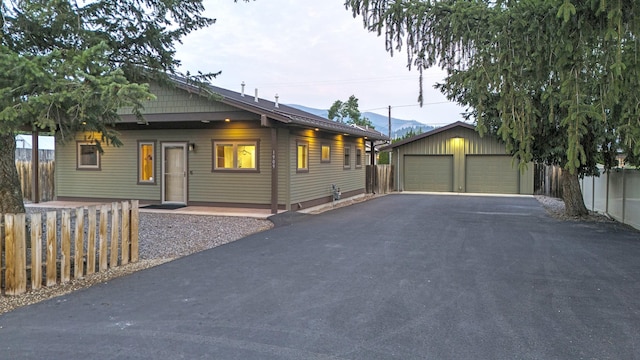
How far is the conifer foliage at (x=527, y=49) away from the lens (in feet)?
12.1

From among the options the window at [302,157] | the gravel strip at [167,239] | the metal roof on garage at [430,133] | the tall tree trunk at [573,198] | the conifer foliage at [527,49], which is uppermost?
the metal roof on garage at [430,133]

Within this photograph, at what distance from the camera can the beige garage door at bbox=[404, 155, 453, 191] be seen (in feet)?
72.1

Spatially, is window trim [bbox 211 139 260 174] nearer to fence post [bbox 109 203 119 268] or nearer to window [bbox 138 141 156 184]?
window [bbox 138 141 156 184]

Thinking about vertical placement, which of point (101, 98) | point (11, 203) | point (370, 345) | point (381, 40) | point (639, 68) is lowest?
point (370, 345)

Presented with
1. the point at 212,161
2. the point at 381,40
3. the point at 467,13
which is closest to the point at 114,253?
the point at 381,40

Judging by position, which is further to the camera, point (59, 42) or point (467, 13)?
point (59, 42)

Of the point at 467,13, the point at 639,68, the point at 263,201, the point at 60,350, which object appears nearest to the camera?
the point at 60,350

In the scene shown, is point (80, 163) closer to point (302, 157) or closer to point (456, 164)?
point (302, 157)

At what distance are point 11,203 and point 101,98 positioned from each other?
278 centimetres

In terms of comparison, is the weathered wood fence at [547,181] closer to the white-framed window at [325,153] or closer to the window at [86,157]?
the white-framed window at [325,153]

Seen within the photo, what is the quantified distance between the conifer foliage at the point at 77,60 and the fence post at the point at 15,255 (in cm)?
97

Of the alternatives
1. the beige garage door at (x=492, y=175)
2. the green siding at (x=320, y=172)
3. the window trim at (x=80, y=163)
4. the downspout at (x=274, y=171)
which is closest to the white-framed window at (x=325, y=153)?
the green siding at (x=320, y=172)

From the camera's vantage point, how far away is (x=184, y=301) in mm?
4469

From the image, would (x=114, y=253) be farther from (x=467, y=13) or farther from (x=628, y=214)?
(x=628, y=214)
